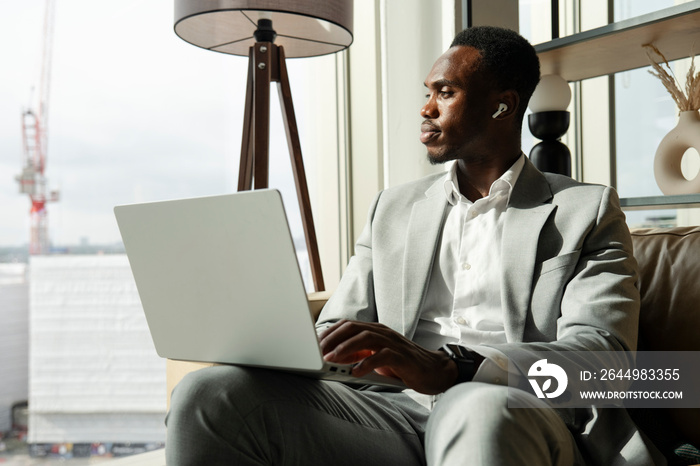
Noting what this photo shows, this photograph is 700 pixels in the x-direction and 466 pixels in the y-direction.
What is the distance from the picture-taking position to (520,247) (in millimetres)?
1439

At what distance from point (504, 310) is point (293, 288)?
577 millimetres

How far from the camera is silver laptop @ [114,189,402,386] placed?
100 centimetres

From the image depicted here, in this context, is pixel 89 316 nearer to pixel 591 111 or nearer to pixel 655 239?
pixel 655 239

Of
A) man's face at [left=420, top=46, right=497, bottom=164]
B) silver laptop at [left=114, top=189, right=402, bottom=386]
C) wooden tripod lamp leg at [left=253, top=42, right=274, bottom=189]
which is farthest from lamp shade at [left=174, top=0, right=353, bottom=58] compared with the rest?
silver laptop at [left=114, top=189, right=402, bottom=386]

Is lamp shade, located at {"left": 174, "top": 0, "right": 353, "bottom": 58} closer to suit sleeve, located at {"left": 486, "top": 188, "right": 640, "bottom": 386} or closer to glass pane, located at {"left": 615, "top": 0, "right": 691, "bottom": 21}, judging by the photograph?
suit sleeve, located at {"left": 486, "top": 188, "right": 640, "bottom": 386}

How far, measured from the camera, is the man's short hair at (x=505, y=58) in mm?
1668

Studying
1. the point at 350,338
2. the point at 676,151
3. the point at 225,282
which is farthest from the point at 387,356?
the point at 676,151

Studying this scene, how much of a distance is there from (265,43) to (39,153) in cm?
82

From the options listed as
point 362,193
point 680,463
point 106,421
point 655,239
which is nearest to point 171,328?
point 680,463

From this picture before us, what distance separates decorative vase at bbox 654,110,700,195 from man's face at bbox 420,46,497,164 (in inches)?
24.4

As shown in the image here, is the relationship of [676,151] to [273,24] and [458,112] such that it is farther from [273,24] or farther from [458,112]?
[273,24]

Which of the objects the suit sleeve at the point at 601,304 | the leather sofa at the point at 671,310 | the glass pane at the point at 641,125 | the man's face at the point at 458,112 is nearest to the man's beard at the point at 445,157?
the man's face at the point at 458,112

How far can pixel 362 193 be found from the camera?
3217 millimetres

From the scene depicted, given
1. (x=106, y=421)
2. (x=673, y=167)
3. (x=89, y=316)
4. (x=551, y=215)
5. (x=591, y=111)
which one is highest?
(x=591, y=111)
